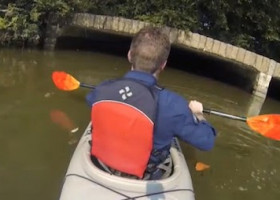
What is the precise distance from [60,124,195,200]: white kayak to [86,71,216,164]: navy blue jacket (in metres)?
0.25

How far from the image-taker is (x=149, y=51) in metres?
2.54

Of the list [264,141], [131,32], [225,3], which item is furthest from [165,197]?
[225,3]

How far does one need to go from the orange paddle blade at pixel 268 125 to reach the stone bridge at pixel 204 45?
9.79 feet

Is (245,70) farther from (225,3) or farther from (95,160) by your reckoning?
(95,160)

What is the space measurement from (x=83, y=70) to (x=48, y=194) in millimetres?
3331

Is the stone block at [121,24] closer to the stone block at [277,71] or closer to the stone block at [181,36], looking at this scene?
the stone block at [181,36]

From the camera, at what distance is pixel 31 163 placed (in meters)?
4.21

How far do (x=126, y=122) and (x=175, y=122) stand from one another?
27 centimetres

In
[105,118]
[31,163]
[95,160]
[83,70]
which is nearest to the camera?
[105,118]

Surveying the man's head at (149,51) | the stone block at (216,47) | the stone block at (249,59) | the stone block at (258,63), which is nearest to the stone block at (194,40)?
the stone block at (216,47)

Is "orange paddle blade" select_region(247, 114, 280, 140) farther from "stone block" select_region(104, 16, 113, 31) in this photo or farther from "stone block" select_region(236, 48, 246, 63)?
"stone block" select_region(104, 16, 113, 31)

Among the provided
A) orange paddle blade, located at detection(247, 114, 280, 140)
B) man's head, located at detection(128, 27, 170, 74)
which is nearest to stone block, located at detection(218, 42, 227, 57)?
orange paddle blade, located at detection(247, 114, 280, 140)

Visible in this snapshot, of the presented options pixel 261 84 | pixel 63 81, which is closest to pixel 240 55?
pixel 261 84

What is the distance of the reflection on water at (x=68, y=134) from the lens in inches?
162
